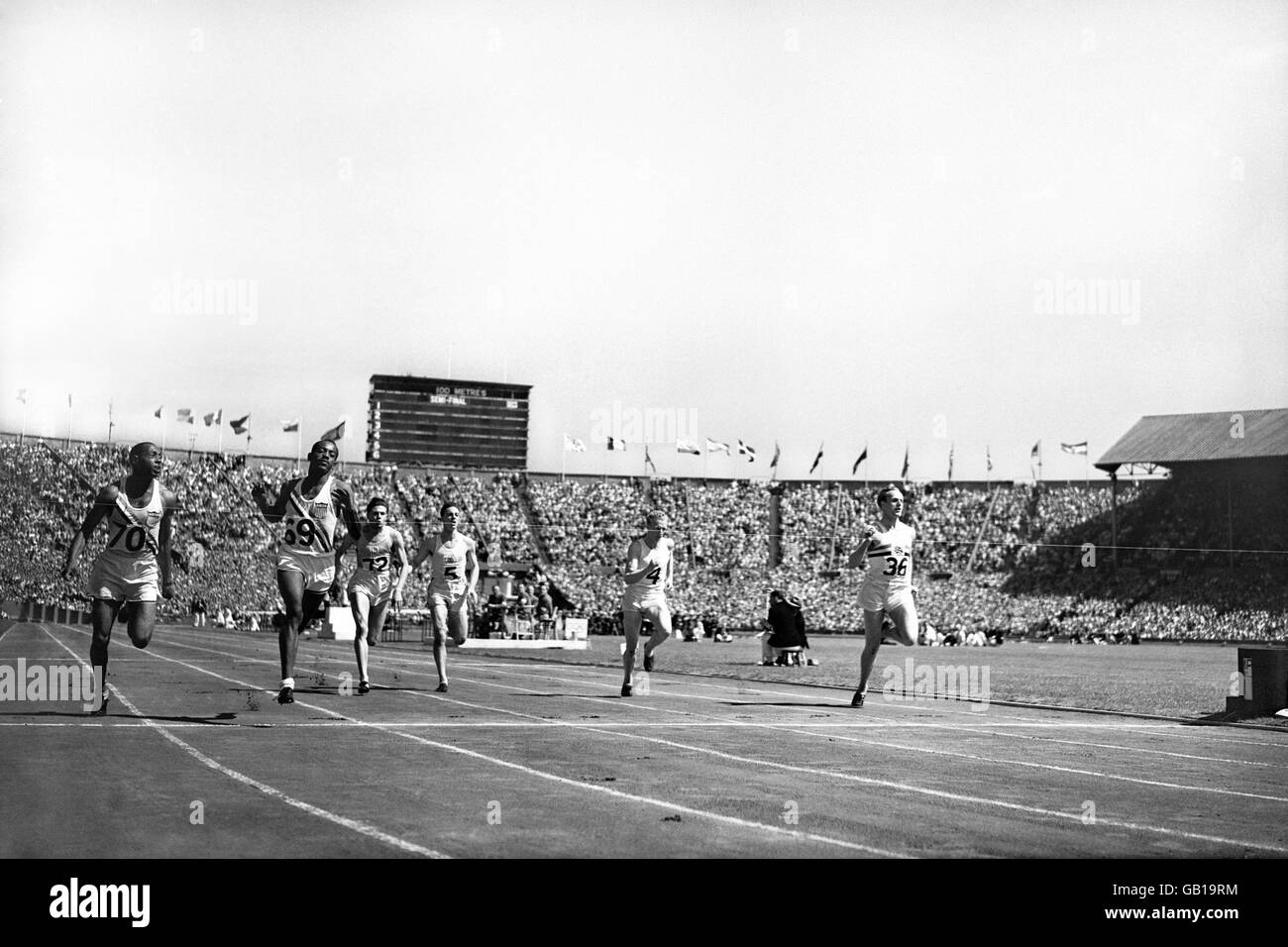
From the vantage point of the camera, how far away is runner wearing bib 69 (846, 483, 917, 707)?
15.9m

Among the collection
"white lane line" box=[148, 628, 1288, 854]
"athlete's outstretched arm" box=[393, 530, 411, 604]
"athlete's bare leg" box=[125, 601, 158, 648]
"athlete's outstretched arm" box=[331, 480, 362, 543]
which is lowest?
"white lane line" box=[148, 628, 1288, 854]

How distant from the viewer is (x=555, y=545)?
3137 inches

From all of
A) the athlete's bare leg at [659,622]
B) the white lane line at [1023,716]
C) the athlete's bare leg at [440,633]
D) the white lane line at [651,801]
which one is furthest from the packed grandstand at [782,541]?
the white lane line at [651,801]

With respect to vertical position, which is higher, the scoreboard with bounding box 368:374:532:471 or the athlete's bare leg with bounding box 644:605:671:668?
the scoreboard with bounding box 368:374:532:471

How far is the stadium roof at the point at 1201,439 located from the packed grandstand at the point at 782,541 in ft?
6.48

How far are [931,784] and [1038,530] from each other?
76085 millimetres

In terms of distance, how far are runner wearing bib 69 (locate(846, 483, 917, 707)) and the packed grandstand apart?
47495 mm

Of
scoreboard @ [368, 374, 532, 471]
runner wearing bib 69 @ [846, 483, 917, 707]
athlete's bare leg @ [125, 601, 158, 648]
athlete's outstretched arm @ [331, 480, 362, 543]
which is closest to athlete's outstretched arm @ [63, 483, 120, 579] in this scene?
athlete's bare leg @ [125, 601, 158, 648]

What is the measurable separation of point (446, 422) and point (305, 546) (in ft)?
315

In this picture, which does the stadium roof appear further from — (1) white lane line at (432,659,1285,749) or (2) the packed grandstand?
(1) white lane line at (432,659,1285,749)

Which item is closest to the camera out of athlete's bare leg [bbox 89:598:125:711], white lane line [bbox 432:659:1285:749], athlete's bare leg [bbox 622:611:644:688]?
athlete's bare leg [bbox 89:598:125:711]

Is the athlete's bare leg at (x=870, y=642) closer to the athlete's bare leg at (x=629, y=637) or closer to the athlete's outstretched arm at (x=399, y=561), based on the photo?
the athlete's bare leg at (x=629, y=637)
